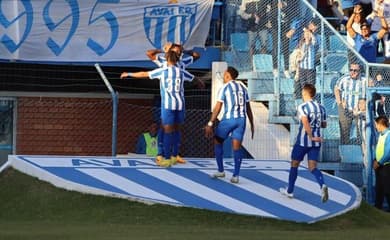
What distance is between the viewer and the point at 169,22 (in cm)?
2034

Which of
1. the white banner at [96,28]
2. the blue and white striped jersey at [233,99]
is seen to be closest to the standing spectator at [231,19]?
the white banner at [96,28]

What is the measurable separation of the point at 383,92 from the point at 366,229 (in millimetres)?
4419

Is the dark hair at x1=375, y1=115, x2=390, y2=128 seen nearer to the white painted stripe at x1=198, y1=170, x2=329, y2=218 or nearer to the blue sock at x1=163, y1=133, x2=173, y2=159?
the white painted stripe at x1=198, y1=170, x2=329, y2=218

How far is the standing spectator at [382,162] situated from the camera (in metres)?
17.3

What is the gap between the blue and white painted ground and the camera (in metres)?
14.3

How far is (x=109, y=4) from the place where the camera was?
65.2 ft

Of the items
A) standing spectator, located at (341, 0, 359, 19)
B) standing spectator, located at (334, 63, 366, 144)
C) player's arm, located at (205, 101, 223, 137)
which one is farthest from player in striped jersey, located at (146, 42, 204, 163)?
standing spectator, located at (341, 0, 359, 19)

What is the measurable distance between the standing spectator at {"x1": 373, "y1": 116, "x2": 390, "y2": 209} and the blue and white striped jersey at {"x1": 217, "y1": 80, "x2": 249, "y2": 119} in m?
3.16

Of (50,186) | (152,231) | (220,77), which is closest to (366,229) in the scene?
(152,231)

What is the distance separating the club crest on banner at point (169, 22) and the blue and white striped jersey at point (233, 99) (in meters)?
5.14

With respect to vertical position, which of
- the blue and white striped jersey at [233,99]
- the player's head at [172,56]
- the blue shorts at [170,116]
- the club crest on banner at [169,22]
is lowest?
the blue shorts at [170,116]

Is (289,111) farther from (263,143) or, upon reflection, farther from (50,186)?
(50,186)

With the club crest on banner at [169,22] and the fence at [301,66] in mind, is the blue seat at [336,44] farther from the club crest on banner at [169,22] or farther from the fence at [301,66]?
the club crest on banner at [169,22]

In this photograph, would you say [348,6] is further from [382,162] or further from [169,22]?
[382,162]
